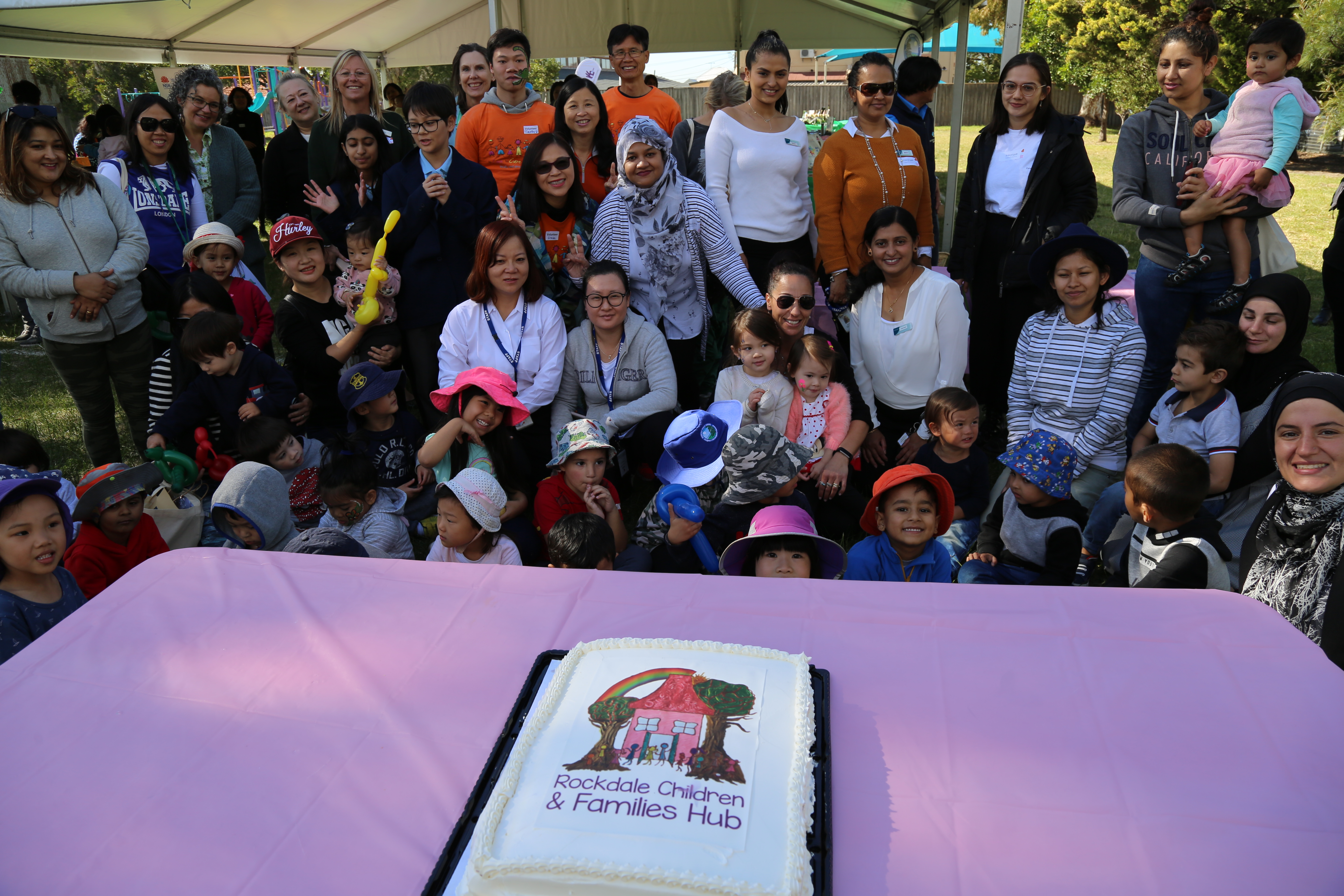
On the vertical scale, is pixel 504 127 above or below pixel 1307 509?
above

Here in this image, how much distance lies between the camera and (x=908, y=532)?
277 cm

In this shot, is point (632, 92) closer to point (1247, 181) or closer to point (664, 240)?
point (664, 240)

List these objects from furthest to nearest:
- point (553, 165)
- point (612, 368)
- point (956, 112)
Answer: point (956, 112), point (553, 165), point (612, 368)

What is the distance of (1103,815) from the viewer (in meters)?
1.14

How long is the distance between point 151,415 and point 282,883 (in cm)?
346

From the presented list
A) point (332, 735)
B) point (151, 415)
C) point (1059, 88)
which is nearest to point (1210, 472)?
point (332, 735)

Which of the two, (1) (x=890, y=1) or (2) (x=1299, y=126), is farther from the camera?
(1) (x=890, y=1)

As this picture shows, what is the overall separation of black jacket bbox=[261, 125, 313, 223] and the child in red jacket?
3.26 ft

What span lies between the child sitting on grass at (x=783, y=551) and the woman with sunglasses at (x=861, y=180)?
5.67ft

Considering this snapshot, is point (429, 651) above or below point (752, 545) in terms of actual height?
above

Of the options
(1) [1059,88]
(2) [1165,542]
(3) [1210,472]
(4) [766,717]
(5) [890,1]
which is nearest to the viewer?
(4) [766,717]

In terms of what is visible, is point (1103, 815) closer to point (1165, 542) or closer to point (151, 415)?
point (1165, 542)

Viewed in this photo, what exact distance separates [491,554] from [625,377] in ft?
3.51

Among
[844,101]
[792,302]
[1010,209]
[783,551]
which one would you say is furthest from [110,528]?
[844,101]
